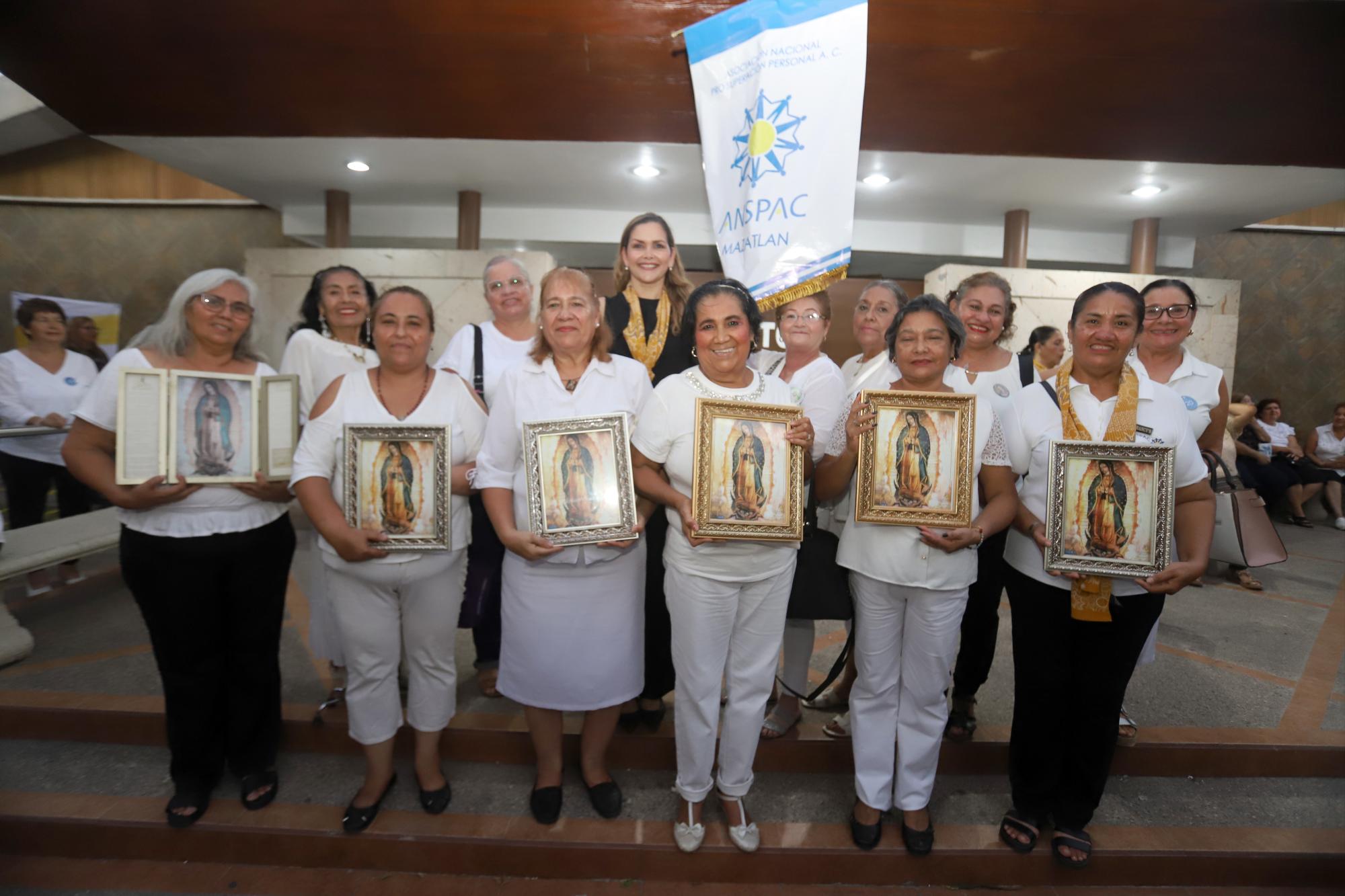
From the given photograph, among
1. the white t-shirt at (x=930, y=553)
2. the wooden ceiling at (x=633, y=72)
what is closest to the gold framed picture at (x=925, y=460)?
the white t-shirt at (x=930, y=553)

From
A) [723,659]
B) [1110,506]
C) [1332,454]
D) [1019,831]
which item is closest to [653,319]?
[723,659]

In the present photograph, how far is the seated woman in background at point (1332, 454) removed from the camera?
9.34 metres

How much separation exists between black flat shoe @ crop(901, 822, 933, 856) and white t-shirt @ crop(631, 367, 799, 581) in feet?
4.15

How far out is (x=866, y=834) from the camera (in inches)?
98.9

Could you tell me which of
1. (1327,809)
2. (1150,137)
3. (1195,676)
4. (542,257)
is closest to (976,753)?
(1327,809)

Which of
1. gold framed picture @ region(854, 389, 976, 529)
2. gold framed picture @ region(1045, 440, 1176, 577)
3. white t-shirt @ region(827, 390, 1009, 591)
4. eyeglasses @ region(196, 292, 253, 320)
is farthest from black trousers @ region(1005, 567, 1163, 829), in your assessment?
eyeglasses @ region(196, 292, 253, 320)

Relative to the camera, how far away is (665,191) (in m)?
8.15

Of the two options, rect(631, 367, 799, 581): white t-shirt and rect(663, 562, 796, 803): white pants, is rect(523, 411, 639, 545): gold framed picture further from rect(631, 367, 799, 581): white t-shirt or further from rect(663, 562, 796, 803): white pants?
rect(663, 562, 796, 803): white pants

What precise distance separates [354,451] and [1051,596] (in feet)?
8.71

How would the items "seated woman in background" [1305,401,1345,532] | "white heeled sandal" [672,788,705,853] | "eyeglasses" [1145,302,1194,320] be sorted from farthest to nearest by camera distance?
"seated woman in background" [1305,401,1345,532] → "eyeglasses" [1145,302,1194,320] → "white heeled sandal" [672,788,705,853]

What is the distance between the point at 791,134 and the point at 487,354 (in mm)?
1813

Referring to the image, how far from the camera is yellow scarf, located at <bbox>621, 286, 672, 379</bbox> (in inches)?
112

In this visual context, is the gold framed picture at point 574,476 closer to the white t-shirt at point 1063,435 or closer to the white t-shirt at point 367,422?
the white t-shirt at point 367,422

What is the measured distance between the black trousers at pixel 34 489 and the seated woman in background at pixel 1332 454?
1570cm
